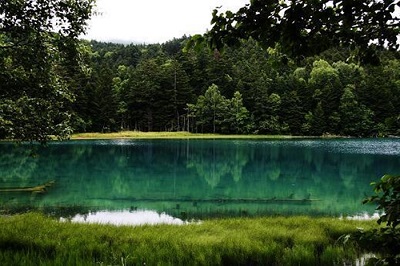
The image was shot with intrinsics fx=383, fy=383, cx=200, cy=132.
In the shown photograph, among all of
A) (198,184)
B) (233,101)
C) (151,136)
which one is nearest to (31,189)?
(198,184)

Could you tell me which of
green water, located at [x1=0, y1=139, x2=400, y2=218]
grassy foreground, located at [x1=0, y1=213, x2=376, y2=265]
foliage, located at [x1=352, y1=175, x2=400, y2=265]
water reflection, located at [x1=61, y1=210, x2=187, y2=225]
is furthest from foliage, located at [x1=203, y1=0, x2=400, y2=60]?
water reflection, located at [x1=61, y1=210, x2=187, y2=225]

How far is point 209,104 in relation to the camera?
99.5 m

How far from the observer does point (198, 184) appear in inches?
1079

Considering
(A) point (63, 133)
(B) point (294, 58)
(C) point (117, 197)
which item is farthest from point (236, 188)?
(B) point (294, 58)

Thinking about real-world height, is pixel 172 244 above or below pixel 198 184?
above

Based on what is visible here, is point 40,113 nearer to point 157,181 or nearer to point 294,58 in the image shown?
point 294,58

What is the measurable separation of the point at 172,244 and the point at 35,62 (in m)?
6.08

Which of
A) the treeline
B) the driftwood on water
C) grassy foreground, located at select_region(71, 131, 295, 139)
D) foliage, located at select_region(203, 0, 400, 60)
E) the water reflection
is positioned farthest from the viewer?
the treeline

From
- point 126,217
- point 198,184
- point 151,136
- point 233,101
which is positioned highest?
point 233,101

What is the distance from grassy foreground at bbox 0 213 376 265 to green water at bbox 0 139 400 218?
3.16 meters

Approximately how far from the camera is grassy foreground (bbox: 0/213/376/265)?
27.4ft

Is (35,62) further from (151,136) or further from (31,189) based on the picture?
(151,136)

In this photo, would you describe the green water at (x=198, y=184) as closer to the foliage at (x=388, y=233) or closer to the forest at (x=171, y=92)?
the forest at (x=171, y=92)

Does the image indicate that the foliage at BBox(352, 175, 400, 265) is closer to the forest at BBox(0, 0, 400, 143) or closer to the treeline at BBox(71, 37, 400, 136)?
the forest at BBox(0, 0, 400, 143)
